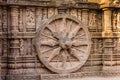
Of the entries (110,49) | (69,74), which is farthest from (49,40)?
(110,49)

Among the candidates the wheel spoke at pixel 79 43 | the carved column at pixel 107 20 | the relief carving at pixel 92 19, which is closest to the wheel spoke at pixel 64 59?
the wheel spoke at pixel 79 43

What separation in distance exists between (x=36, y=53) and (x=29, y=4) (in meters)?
1.84

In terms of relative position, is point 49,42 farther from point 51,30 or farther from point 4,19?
point 4,19

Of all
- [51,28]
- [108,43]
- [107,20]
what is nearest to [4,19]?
[51,28]

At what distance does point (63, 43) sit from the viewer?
12.3 meters

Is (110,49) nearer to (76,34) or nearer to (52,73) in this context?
(76,34)

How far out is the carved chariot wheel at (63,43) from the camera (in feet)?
40.1

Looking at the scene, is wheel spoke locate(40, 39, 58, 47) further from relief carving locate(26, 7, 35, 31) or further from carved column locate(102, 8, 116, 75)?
carved column locate(102, 8, 116, 75)

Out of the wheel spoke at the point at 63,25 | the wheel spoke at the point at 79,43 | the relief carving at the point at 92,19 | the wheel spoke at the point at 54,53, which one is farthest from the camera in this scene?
the relief carving at the point at 92,19

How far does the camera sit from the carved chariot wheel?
1221cm

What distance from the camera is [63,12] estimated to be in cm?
1273

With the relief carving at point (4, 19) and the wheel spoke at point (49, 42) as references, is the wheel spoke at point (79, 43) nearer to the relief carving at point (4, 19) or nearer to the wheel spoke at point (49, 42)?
the wheel spoke at point (49, 42)

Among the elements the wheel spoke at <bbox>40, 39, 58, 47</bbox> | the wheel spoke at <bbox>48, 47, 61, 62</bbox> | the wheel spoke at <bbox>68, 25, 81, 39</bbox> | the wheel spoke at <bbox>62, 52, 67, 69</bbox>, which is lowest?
the wheel spoke at <bbox>62, 52, 67, 69</bbox>

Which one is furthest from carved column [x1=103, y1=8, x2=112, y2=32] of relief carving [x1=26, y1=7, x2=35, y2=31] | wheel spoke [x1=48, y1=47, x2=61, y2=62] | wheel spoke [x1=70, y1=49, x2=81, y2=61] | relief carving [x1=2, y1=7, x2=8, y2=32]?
relief carving [x1=2, y1=7, x2=8, y2=32]
